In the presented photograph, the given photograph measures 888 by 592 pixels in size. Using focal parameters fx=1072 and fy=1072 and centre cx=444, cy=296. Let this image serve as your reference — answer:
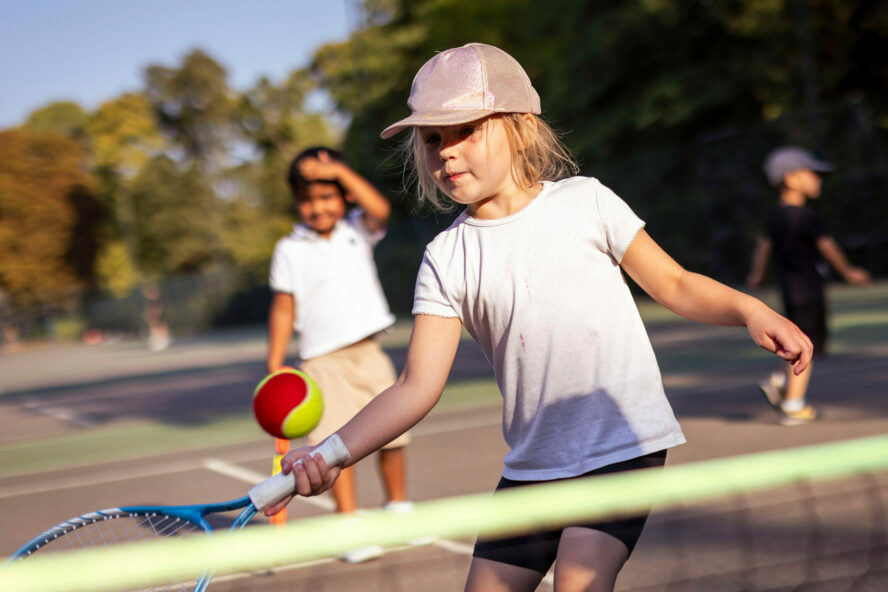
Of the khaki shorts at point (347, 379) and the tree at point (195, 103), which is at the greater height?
the tree at point (195, 103)

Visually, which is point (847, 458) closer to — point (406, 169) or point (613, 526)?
point (613, 526)

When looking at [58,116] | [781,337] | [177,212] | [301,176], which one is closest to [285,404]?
[781,337]

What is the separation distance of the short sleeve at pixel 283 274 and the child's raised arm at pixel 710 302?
267 cm

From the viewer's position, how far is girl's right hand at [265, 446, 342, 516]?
7.11ft

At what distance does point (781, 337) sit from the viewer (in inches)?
86.6

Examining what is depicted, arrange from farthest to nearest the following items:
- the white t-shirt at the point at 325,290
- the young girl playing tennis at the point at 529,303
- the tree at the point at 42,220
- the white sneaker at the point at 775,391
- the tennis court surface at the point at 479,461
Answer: the tree at the point at 42,220 → the white sneaker at the point at 775,391 → the white t-shirt at the point at 325,290 → the tennis court surface at the point at 479,461 → the young girl playing tennis at the point at 529,303

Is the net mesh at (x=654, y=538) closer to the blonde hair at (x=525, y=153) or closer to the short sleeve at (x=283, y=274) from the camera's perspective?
the blonde hair at (x=525, y=153)

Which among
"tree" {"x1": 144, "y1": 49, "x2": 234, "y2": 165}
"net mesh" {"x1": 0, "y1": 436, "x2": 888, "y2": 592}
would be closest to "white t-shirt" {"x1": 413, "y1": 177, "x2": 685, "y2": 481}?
"net mesh" {"x1": 0, "y1": 436, "x2": 888, "y2": 592}

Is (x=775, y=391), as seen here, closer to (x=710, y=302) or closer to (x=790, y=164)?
(x=790, y=164)

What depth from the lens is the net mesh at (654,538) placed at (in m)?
1.78

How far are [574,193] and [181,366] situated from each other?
20.5 meters

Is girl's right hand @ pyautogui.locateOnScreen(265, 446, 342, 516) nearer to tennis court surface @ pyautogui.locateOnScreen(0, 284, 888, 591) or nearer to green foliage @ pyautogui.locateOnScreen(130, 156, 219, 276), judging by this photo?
tennis court surface @ pyautogui.locateOnScreen(0, 284, 888, 591)

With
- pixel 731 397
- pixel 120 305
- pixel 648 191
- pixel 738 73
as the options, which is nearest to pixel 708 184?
pixel 648 191

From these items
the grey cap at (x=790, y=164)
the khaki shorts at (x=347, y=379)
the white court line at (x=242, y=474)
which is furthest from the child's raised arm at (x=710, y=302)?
the grey cap at (x=790, y=164)
